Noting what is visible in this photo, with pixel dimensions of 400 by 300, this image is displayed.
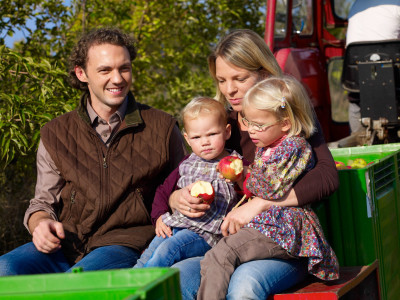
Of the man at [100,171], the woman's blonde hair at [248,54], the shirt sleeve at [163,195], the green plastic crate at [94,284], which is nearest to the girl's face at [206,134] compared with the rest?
the shirt sleeve at [163,195]

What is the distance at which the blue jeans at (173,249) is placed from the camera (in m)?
3.15

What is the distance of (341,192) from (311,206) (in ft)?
0.54

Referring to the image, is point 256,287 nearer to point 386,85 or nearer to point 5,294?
point 5,294

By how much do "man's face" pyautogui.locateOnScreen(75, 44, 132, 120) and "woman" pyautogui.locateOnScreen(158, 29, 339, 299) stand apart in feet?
1.51

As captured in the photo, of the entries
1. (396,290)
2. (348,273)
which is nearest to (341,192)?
(348,273)

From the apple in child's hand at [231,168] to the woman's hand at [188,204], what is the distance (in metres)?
0.15

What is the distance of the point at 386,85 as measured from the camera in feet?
19.9

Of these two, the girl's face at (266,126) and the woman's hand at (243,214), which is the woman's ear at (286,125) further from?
the woman's hand at (243,214)

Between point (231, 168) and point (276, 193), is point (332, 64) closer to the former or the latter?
point (231, 168)

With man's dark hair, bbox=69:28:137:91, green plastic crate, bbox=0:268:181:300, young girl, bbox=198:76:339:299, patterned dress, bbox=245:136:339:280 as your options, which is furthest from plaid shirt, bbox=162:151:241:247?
green plastic crate, bbox=0:268:181:300

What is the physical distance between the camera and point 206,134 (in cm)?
343

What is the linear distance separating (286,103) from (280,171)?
0.30 meters

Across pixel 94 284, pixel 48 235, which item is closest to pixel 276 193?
pixel 48 235

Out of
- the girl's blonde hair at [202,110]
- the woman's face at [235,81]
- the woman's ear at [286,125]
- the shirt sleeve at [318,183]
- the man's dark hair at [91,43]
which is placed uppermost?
the man's dark hair at [91,43]
